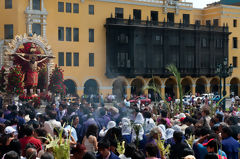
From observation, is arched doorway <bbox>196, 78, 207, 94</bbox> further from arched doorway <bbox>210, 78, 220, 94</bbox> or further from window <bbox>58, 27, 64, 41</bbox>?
window <bbox>58, 27, 64, 41</bbox>

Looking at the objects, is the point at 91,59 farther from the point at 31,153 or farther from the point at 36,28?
the point at 31,153

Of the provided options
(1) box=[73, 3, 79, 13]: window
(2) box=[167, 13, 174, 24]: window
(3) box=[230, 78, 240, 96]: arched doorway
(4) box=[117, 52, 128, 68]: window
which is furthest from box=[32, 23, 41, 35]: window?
(3) box=[230, 78, 240, 96]: arched doorway

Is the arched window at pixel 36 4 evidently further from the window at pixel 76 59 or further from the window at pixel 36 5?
the window at pixel 76 59

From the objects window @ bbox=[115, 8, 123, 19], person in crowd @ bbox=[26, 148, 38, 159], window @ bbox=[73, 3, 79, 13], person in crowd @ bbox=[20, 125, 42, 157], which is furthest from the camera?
window @ bbox=[115, 8, 123, 19]

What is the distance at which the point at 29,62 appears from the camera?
95.7ft

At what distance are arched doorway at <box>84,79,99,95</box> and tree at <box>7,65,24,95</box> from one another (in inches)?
600

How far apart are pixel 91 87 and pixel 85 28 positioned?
6517 millimetres

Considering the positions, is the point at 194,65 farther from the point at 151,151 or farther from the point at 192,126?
the point at 151,151

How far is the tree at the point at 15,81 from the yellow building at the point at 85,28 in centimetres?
1129

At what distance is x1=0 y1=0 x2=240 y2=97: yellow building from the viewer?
38.9 metres

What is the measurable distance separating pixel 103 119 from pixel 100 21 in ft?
103

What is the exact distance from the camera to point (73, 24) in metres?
41.4

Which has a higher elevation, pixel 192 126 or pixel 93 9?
pixel 93 9

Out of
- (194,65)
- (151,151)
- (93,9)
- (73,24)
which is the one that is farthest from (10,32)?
(151,151)
